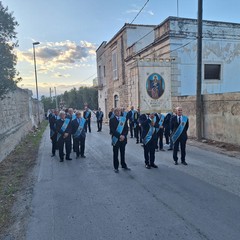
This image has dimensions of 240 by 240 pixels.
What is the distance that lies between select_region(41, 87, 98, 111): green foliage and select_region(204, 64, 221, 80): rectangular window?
4505cm

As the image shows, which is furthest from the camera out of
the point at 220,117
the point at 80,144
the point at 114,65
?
the point at 114,65

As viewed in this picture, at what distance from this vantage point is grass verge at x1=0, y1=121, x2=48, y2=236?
464cm

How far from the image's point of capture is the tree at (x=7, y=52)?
20.4 feet

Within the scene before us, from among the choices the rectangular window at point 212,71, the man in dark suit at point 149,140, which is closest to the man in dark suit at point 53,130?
the man in dark suit at point 149,140

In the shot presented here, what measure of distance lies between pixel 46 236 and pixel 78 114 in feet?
20.5

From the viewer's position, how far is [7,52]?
6.36m

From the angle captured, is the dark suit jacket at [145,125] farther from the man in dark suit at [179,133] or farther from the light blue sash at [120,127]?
the man in dark suit at [179,133]

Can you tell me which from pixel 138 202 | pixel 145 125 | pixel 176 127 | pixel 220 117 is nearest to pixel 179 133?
pixel 176 127

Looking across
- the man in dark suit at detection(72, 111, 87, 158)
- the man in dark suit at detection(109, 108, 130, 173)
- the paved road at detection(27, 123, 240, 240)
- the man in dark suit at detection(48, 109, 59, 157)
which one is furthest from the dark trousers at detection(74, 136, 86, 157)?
the man in dark suit at detection(109, 108, 130, 173)

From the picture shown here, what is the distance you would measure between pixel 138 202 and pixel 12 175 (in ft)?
14.1

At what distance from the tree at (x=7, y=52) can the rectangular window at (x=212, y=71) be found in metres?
12.6

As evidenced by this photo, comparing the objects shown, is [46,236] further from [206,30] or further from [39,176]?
[206,30]

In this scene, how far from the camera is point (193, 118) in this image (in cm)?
1306

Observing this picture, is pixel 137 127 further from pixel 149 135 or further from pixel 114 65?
pixel 114 65
